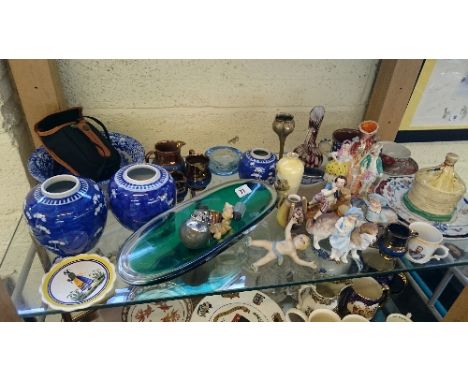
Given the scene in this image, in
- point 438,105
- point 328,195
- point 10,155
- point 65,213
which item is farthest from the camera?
point 438,105

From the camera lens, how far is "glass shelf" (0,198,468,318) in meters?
0.83

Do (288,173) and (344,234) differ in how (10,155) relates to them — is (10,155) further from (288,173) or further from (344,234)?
(344,234)

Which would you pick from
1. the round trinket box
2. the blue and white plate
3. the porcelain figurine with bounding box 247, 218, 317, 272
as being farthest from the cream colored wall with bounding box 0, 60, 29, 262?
the porcelain figurine with bounding box 247, 218, 317, 272

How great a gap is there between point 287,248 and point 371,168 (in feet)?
1.05

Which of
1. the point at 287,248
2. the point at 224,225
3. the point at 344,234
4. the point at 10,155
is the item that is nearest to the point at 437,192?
the point at 344,234

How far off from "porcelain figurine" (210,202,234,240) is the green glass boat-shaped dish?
0.04ft

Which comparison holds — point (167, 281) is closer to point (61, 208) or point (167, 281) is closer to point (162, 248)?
point (162, 248)

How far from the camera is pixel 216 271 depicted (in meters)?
0.91

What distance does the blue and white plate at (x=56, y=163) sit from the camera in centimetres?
93

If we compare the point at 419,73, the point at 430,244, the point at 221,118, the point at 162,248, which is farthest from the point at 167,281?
the point at 419,73

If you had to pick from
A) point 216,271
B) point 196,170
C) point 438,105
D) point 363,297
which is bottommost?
point 363,297

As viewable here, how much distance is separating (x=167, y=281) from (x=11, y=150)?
0.57m

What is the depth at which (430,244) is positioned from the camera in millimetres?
917

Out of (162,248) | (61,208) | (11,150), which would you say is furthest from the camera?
(11,150)
